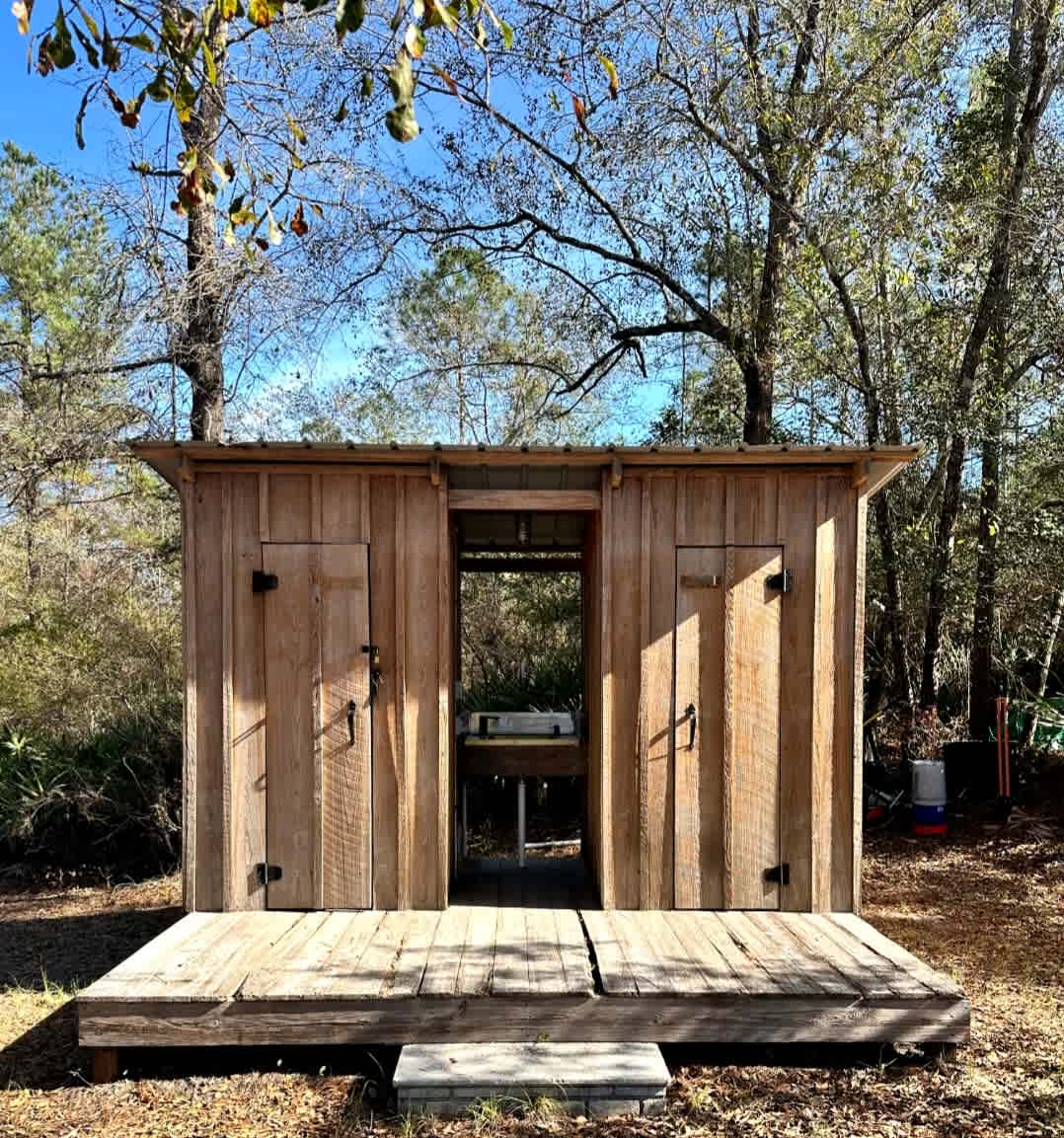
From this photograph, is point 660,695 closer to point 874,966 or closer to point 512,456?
point 512,456

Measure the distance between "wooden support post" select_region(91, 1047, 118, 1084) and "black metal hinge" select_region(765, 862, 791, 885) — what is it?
3.10 meters

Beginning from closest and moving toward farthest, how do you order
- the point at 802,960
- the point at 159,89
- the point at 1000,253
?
1. the point at 159,89
2. the point at 802,960
3. the point at 1000,253

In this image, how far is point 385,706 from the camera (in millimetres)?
4875

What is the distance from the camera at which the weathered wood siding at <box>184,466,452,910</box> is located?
4828 mm

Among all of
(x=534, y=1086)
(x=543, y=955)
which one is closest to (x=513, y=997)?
(x=534, y=1086)

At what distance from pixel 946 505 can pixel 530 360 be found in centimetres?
648

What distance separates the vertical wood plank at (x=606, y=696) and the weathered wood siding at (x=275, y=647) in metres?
0.80

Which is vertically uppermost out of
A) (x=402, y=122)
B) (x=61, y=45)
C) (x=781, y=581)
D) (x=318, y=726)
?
(x=61, y=45)

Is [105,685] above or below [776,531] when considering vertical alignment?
below

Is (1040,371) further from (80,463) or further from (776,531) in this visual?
(80,463)

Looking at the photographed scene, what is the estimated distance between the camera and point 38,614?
1060 centimetres

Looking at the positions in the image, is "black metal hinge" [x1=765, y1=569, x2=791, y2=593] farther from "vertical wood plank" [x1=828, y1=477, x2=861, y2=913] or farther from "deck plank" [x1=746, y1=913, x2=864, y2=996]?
"deck plank" [x1=746, y1=913, x2=864, y2=996]

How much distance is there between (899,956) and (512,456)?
9.45ft

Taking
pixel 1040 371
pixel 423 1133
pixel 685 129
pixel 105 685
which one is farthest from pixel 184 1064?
pixel 685 129
